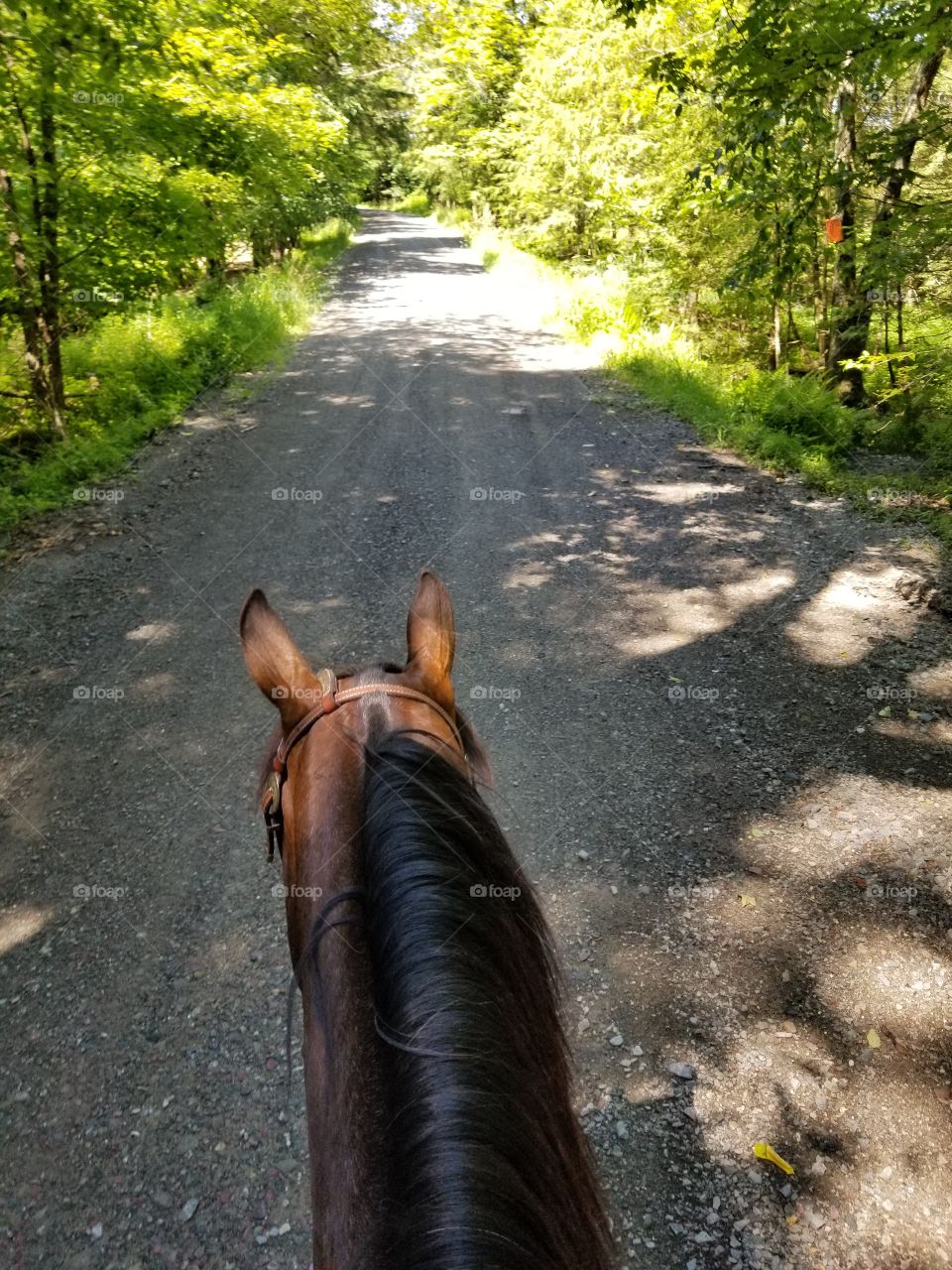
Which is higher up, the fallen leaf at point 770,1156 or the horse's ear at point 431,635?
the horse's ear at point 431,635

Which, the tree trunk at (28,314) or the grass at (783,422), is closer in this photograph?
the tree trunk at (28,314)

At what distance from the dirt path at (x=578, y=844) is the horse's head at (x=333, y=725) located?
1437 mm

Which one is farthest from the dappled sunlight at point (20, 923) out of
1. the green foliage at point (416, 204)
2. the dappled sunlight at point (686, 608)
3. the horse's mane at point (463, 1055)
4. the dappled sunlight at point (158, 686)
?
the green foliage at point (416, 204)

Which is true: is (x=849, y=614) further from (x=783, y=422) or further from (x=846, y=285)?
(x=846, y=285)

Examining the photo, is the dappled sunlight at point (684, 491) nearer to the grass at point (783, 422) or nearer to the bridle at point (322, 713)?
the grass at point (783, 422)

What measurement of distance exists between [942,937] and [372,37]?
2109cm

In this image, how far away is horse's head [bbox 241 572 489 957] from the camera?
4.23ft

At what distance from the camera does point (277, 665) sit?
1.65m

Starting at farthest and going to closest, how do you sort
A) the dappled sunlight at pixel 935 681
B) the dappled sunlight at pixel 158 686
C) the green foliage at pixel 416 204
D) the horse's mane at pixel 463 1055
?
1. the green foliage at pixel 416 204
2. the dappled sunlight at pixel 158 686
3. the dappled sunlight at pixel 935 681
4. the horse's mane at pixel 463 1055

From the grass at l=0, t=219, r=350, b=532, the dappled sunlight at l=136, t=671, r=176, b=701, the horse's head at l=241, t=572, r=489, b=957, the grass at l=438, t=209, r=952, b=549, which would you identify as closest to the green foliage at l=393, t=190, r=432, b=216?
the grass at l=0, t=219, r=350, b=532

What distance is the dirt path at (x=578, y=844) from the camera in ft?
7.02

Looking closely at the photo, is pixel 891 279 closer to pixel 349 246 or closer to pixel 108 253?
pixel 108 253

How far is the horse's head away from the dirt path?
4.72 ft

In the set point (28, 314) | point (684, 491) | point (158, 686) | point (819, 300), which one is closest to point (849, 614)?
point (684, 491)
